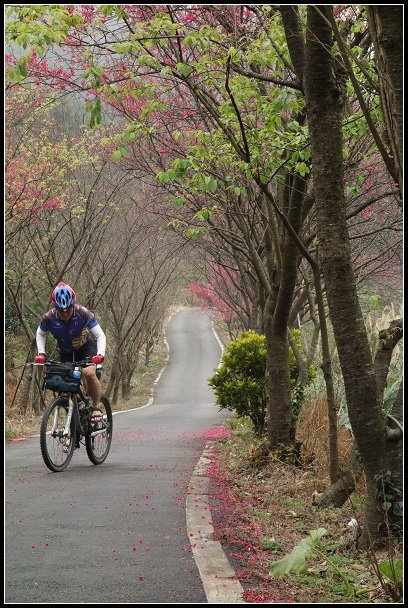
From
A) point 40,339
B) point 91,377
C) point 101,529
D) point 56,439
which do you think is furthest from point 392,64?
point 56,439

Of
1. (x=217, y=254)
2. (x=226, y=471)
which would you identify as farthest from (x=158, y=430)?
(x=226, y=471)

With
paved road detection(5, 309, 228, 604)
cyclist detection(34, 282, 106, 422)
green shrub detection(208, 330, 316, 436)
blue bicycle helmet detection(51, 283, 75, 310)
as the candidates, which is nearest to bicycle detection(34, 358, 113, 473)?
cyclist detection(34, 282, 106, 422)

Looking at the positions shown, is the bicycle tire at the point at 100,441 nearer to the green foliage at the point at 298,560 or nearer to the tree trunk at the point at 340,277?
the tree trunk at the point at 340,277

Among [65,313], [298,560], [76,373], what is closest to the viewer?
[298,560]

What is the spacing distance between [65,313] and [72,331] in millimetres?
318

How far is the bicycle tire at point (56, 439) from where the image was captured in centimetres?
956

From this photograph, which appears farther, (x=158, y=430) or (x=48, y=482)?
(x=158, y=430)

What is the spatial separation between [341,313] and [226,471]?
5.38 meters

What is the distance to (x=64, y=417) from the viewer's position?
1012 cm

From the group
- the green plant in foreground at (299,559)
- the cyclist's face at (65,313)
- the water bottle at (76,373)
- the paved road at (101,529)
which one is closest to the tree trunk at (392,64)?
the green plant in foreground at (299,559)

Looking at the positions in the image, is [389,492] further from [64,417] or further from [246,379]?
[246,379]

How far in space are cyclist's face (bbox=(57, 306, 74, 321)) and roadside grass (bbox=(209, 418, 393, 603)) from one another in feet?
8.13

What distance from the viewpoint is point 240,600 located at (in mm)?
4809

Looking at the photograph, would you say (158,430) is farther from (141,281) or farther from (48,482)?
(141,281)
